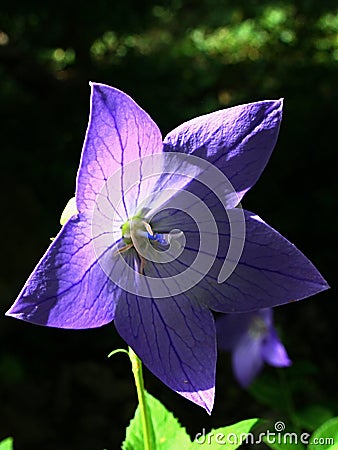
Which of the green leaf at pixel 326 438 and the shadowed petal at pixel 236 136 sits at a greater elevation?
the shadowed petal at pixel 236 136

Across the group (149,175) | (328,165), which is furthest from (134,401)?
(149,175)

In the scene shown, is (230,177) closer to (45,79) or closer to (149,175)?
(149,175)

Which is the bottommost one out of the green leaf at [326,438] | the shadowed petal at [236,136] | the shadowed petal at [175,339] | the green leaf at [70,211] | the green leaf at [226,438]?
the green leaf at [326,438]

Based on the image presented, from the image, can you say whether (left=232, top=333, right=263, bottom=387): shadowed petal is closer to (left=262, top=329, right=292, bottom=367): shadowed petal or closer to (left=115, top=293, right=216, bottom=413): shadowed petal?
(left=262, top=329, right=292, bottom=367): shadowed petal

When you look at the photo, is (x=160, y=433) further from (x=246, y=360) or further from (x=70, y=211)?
(x=246, y=360)

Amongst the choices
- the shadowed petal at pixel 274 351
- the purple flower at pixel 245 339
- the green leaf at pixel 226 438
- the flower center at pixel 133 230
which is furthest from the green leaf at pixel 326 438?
the purple flower at pixel 245 339

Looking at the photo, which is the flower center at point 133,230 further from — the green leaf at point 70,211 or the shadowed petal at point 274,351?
the shadowed petal at point 274,351

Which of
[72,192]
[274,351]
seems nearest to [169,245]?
[274,351]
